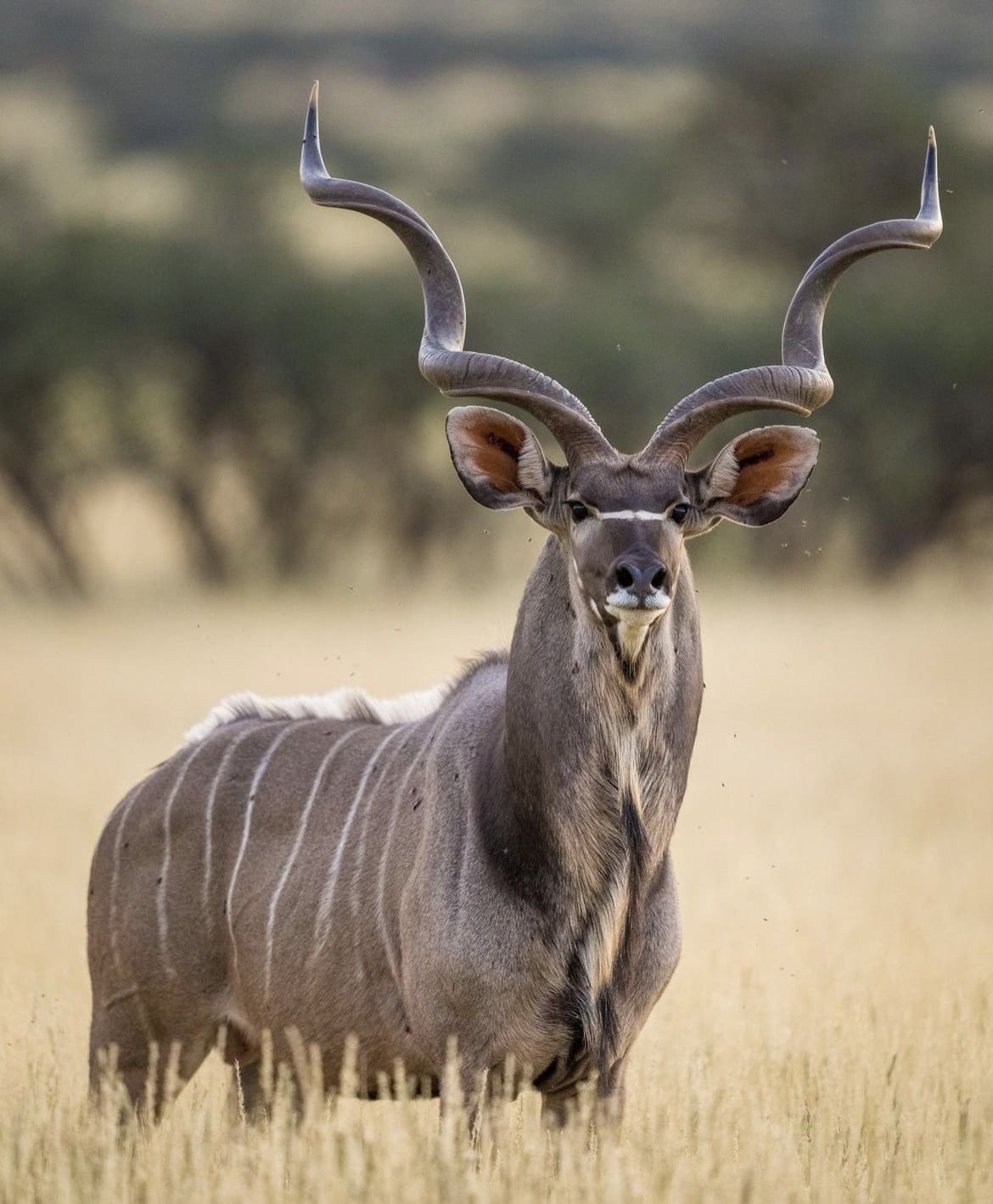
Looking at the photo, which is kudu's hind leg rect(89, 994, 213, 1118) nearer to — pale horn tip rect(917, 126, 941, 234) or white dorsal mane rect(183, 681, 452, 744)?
white dorsal mane rect(183, 681, 452, 744)

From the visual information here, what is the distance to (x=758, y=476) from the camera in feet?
16.5

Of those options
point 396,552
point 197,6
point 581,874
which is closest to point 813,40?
point 396,552

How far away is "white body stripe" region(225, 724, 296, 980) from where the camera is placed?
18.0 feet

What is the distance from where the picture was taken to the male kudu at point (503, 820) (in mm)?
4656

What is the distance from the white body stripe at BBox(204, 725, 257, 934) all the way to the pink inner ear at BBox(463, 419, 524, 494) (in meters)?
1.36

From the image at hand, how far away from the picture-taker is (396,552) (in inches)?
1056

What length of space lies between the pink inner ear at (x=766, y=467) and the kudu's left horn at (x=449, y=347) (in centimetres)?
37

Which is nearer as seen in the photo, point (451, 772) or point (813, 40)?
point (451, 772)

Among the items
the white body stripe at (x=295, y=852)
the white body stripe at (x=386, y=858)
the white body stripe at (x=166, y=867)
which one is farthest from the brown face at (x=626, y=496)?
the white body stripe at (x=166, y=867)

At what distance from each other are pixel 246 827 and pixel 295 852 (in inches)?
8.2

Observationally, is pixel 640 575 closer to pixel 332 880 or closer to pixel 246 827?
pixel 332 880

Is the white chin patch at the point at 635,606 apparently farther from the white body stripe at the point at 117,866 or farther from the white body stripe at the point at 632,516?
the white body stripe at the point at 117,866

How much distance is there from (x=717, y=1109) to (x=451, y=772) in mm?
1106

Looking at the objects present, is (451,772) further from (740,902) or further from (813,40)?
(813,40)
